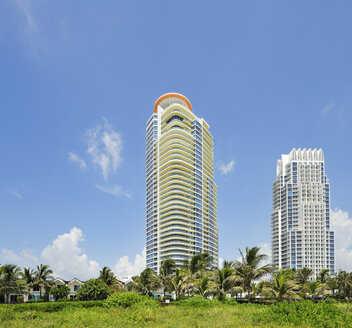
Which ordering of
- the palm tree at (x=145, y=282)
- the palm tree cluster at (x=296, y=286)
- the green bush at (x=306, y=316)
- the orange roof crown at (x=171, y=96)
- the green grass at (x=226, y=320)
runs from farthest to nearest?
the orange roof crown at (x=171, y=96)
the palm tree at (x=145, y=282)
the palm tree cluster at (x=296, y=286)
the green grass at (x=226, y=320)
the green bush at (x=306, y=316)

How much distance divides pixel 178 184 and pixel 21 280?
6005 centimetres

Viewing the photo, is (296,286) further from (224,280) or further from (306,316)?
(306,316)

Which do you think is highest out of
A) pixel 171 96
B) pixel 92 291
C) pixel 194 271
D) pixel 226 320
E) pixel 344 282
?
pixel 171 96

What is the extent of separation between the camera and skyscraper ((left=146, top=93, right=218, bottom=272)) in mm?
112688

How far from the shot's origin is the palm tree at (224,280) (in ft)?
141

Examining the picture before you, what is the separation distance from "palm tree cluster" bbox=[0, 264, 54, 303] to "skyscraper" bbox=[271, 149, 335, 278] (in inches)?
4328

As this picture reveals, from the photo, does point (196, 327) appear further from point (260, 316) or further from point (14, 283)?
point (14, 283)

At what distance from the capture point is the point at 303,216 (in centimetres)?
15612

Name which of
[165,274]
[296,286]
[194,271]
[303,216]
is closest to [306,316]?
[296,286]

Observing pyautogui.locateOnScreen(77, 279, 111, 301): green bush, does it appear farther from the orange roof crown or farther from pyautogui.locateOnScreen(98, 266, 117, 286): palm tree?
the orange roof crown

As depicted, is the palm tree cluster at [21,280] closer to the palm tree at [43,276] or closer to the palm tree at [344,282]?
the palm tree at [43,276]

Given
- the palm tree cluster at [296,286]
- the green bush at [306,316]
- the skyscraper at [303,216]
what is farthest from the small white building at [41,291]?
the skyscraper at [303,216]

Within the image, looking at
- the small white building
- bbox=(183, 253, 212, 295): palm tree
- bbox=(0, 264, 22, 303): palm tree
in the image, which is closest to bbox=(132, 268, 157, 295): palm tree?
bbox=(183, 253, 212, 295): palm tree

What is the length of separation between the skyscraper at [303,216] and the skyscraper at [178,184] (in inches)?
1561
